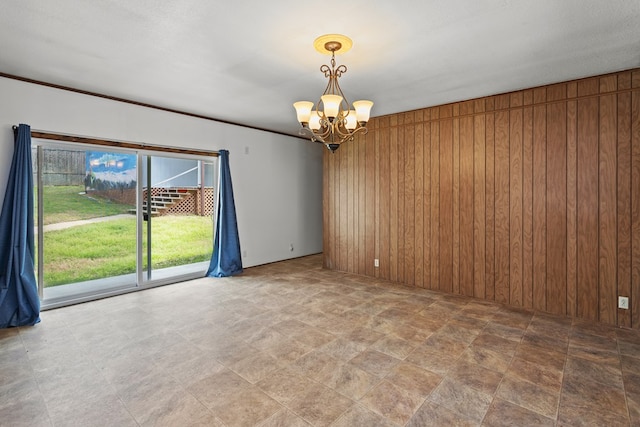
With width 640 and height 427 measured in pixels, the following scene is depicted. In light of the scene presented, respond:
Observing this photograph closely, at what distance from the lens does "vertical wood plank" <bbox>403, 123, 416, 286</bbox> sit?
4.68 metres

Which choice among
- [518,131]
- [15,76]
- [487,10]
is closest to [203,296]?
[15,76]

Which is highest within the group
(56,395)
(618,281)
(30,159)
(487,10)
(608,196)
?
(487,10)

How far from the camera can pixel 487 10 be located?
7.13 ft

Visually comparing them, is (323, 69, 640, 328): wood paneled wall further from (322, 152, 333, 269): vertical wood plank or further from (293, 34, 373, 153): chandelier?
(293, 34, 373, 153): chandelier

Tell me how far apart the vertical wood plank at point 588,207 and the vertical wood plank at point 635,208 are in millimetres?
273

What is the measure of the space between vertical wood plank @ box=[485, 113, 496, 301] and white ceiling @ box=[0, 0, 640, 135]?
49 cm

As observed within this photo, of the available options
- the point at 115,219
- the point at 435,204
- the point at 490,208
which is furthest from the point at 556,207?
the point at 115,219

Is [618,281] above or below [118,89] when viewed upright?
below

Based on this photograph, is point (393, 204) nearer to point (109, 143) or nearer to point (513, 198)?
point (513, 198)

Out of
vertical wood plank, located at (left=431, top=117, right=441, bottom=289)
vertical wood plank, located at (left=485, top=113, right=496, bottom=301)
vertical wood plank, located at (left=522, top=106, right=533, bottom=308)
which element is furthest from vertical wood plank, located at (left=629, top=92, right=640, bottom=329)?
vertical wood plank, located at (left=431, top=117, right=441, bottom=289)

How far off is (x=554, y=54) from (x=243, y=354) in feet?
12.6

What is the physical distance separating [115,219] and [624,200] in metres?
6.11

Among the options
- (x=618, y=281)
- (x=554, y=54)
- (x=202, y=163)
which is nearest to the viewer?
(x=554, y=54)

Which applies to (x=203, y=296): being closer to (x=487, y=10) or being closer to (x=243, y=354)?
(x=243, y=354)
